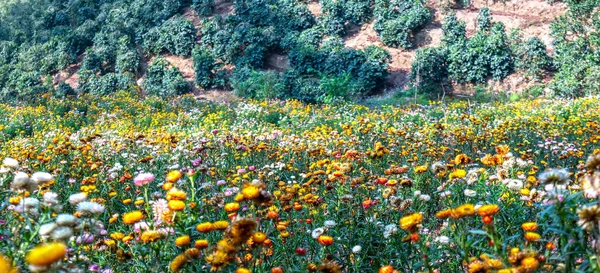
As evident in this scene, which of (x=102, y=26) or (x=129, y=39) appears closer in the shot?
(x=129, y=39)

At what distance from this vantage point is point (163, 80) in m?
16.5

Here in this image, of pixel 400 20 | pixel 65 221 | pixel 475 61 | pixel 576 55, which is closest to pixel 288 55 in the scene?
pixel 400 20

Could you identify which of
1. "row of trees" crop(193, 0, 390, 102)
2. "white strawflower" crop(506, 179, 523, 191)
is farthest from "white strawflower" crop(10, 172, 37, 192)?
"row of trees" crop(193, 0, 390, 102)

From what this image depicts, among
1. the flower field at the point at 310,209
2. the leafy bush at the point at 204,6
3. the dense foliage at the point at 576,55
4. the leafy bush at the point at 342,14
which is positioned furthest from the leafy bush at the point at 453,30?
the leafy bush at the point at 204,6

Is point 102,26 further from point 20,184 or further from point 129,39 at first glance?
point 20,184

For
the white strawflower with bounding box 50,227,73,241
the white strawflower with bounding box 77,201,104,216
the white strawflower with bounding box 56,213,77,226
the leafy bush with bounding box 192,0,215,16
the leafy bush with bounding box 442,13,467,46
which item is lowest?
the leafy bush with bounding box 442,13,467,46

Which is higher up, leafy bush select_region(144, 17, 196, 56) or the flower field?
the flower field

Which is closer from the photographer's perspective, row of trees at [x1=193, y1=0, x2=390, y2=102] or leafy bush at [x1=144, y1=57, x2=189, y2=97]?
row of trees at [x1=193, y1=0, x2=390, y2=102]

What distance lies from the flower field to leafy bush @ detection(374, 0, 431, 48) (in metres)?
9.16

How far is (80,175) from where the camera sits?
3740 mm

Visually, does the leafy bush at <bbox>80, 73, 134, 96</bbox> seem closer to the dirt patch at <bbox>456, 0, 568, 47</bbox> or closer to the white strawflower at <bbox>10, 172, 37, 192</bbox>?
the dirt patch at <bbox>456, 0, 568, 47</bbox>

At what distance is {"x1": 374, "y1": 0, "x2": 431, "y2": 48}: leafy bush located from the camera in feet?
49.4

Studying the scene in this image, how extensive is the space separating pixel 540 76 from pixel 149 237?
13368 millimetres

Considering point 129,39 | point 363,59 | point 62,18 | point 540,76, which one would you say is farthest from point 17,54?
point 540,76
